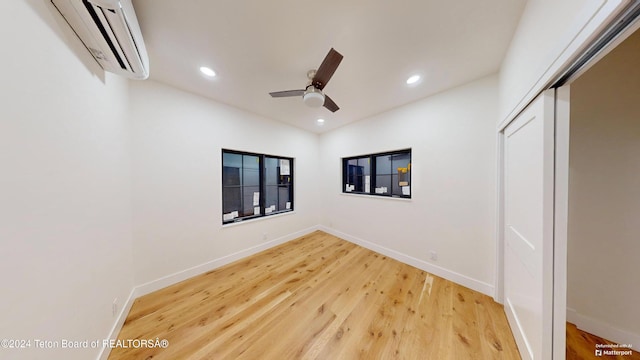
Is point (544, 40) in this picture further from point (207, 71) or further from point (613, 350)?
point (207, 71)

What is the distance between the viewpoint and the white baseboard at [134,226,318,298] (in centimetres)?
201

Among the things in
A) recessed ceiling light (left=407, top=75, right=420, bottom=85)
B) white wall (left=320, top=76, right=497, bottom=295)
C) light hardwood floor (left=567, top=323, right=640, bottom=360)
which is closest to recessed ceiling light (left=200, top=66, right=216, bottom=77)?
recessed ceiling light (left=407, top=75, right=420, bottom=85)

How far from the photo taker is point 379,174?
3.18 meters

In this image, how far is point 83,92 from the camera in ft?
3.62

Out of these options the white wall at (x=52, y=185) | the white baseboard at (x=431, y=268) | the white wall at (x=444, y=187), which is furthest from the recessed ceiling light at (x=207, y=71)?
the white baseboard at (x=431, y=268)

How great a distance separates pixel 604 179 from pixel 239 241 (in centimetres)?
406

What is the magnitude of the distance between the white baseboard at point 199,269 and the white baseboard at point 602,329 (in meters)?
3.51

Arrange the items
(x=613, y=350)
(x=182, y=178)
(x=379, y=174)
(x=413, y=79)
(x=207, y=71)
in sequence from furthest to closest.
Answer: (x=379, y=174), (x=182, y=178), (x=413, y=79), (x=207, y=71), (x=613, y=350)

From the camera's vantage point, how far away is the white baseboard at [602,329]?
130 cm

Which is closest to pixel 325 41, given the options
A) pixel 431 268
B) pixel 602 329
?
pixel 431 268

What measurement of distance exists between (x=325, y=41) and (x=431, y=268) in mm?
3021

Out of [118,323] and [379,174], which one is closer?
[118,323]

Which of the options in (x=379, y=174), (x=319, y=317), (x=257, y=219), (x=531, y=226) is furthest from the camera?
(x=379, y=174)

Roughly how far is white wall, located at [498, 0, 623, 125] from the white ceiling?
8.0 inches
